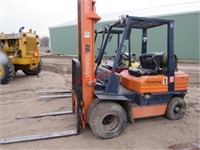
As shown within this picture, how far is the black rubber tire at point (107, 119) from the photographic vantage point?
12.7 ft

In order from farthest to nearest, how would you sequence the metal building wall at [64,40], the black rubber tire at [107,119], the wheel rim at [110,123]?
the metal building wall at [64,40]
the wheel rim at [110,123]
the black rubber tire at [107,119]

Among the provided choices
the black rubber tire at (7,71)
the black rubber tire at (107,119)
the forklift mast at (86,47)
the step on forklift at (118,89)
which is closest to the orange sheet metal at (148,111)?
the step on forklift at (118,89)

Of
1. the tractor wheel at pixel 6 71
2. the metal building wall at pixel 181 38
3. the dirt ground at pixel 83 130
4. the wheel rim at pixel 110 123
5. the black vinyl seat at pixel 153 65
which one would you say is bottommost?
the dirt ground at pixel 83 130

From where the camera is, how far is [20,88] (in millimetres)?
7941

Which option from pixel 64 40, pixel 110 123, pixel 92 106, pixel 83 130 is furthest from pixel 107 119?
pixel 64 40

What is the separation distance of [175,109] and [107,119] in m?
1.63

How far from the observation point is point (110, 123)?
13.3 feet

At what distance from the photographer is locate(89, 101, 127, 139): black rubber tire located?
3857 millimetres

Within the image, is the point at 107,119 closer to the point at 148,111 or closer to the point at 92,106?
the point at 92,106

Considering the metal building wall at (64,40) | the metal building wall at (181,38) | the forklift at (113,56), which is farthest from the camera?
the metal building wall at (64,40)

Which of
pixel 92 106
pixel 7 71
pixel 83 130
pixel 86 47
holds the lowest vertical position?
pixel 83 130

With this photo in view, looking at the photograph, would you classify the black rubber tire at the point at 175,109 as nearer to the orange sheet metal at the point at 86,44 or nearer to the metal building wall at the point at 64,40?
the orange sheet metal at the point at 86,44

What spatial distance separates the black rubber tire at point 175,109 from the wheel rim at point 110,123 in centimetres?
135

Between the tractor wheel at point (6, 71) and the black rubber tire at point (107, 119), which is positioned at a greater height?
the tractor wheel at point (6, 71)
